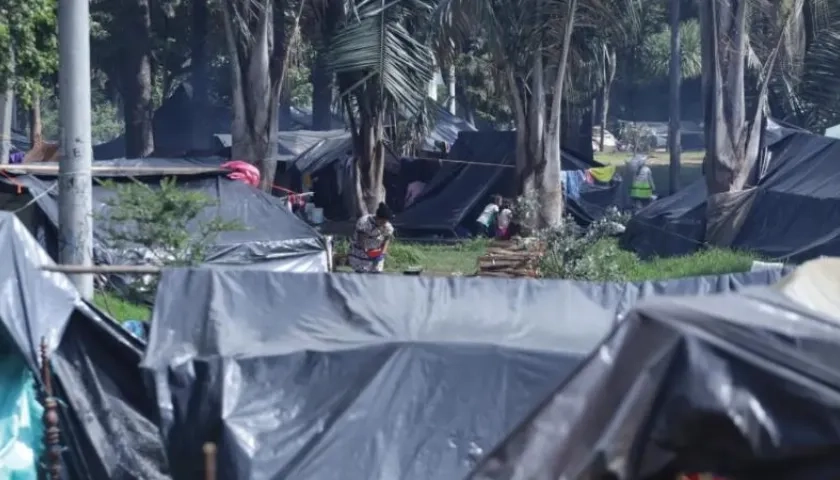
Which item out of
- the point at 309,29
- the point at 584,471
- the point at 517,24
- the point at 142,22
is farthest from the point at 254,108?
the point at 584,471

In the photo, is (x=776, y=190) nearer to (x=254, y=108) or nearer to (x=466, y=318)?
(x=254, y=108)

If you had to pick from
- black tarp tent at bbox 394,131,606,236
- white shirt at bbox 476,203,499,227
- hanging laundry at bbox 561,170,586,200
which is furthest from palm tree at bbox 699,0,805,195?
hanging laundry at bbox 561,170,586,200

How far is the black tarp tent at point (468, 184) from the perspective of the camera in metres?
26.1

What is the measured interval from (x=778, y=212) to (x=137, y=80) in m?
21.4

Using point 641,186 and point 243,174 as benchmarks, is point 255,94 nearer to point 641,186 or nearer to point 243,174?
point 243,174

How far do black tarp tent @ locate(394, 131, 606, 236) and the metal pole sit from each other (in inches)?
656

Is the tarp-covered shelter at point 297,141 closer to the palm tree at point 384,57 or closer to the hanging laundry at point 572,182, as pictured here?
the hanging laundry at point 572,182

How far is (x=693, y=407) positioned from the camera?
145 inches

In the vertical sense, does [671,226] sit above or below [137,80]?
below

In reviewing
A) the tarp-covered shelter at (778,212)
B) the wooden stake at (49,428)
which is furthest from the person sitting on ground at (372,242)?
the wooden stake at (49,428)

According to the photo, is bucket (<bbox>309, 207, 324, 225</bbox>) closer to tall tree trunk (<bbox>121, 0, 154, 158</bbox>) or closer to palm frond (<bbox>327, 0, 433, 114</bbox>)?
palm frond (<bbox>327, 0, 433, 114</bbox>)

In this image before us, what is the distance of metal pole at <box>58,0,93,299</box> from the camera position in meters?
9.07

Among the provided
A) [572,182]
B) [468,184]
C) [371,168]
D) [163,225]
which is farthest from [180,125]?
[163,225]

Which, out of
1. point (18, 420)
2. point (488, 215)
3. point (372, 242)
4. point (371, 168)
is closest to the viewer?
point (18, 420)
